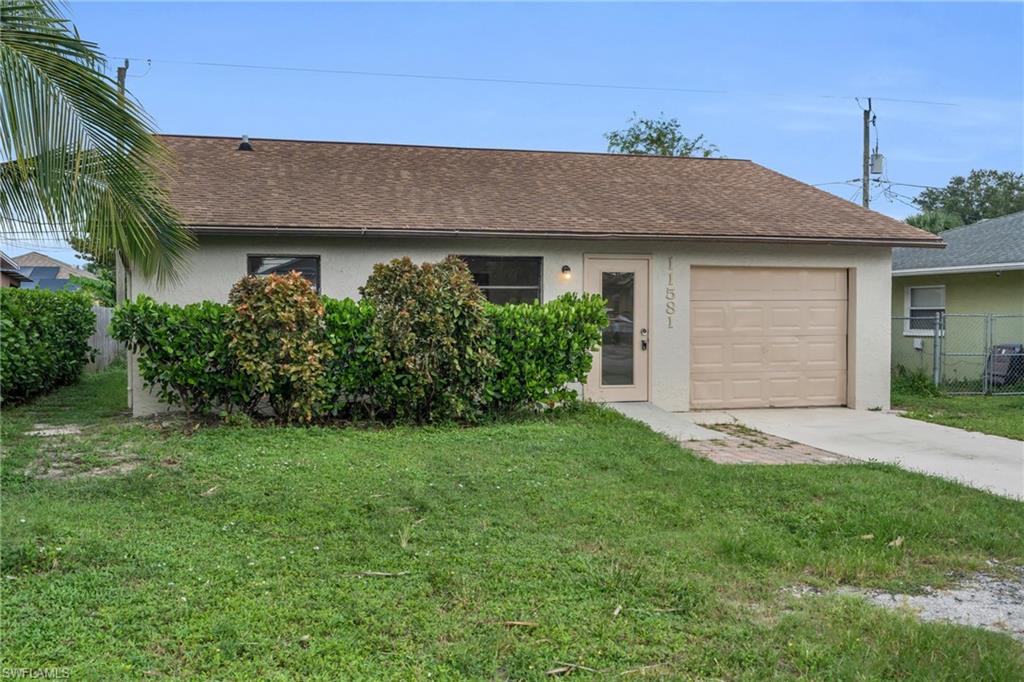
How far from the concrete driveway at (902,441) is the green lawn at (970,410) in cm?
33

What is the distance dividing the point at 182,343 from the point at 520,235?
4.36 m

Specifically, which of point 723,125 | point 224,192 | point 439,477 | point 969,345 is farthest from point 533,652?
point 723,125

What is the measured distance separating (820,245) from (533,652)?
963 cm

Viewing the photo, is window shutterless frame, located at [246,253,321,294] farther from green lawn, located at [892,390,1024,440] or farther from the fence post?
the fence post

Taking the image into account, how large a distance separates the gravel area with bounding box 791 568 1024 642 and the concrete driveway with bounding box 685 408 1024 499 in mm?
2327

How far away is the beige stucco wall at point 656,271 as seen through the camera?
9.70m

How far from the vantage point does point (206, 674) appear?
9.90ft

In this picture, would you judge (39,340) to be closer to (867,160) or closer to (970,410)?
(970,410)

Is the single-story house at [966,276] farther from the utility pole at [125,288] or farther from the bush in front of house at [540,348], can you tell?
the utility pole at [125,288]

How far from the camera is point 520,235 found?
10102 millimetres

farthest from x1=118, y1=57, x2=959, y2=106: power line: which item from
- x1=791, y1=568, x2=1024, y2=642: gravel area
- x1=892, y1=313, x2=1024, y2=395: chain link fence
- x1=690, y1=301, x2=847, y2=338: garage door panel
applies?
x1=791, y1=568, x2=1024, y2=642: gravel area

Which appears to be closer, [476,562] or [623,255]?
[476,562]

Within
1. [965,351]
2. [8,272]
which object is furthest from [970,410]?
[8,272]

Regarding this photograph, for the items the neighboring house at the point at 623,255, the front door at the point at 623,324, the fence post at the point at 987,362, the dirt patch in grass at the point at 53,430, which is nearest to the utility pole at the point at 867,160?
the fence post at the point at 987,362
